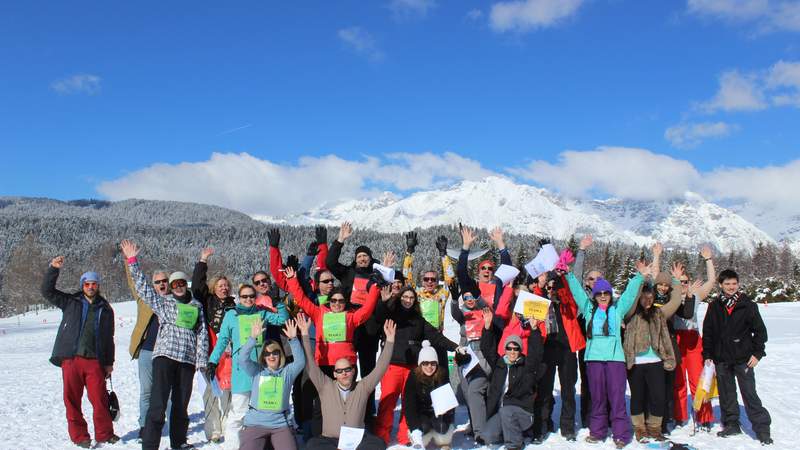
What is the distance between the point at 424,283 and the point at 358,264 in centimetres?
115

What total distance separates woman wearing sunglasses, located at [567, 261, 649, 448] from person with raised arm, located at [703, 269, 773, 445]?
4.71 feet

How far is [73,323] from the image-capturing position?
302 inches

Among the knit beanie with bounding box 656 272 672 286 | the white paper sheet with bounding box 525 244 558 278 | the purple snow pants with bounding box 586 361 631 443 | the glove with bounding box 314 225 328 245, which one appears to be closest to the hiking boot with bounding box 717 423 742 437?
the purple snow pants with bounding box 586 361 631 443

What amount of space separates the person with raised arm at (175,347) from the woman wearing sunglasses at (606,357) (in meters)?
5.09

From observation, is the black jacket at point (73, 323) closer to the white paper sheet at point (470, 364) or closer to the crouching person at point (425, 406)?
the crouching person at point (425, 406)

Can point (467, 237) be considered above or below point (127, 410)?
above

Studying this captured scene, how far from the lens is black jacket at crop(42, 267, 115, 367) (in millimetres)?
7578

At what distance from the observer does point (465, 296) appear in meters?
8.44

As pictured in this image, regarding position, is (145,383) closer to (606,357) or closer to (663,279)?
(606,357)

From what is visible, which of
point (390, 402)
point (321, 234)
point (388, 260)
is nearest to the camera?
point (390, 402)

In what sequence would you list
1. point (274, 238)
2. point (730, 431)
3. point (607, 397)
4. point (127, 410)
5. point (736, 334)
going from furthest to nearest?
1. point (127, 410)
2. point (274, 238)
3. point (736, 334)
4. point (730, 431)
5. point (607, 397)

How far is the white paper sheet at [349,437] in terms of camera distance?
676 cm

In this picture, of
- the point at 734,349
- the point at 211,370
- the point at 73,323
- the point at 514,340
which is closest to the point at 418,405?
the point at 514,340

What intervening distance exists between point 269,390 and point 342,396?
0.89 m
